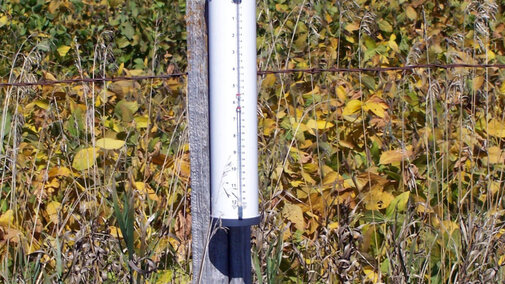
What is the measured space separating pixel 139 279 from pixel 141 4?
3.67 meters

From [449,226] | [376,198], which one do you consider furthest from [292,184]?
[449,226]

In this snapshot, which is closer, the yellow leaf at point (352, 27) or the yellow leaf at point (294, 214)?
the yellow leaf at point (294, 214)

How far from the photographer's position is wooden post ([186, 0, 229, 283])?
1811mm

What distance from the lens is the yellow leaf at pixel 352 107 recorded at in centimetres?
262

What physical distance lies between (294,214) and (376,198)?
259 millimetres

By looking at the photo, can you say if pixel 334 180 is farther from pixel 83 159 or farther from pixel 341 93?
pixel 83 159

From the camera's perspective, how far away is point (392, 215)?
2.41 meters

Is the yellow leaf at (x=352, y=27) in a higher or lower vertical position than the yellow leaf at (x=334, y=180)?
higher

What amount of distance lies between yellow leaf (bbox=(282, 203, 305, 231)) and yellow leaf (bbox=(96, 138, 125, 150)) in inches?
21.0

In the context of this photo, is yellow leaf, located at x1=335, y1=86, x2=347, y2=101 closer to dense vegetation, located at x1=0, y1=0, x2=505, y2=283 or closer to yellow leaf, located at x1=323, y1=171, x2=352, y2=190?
dense vegetation, located at x1=0, y1=0, x2=505, y2=283

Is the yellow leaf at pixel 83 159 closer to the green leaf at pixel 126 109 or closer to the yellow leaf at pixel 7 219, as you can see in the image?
the yellow leaf at pixel 7 219

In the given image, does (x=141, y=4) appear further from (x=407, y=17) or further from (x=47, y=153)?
(x=47, y=153)

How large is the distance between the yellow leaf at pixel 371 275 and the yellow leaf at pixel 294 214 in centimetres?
22

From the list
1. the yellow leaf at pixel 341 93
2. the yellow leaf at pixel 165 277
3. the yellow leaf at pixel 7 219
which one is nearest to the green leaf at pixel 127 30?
the yellow leaf at pixel 341 93
